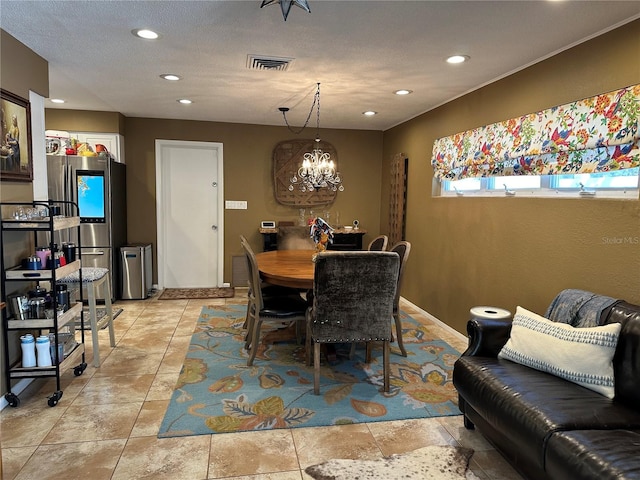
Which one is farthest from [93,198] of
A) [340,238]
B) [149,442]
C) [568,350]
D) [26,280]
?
[568,350]

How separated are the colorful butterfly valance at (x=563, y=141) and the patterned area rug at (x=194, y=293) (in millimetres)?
3554

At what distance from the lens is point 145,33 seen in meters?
2.66

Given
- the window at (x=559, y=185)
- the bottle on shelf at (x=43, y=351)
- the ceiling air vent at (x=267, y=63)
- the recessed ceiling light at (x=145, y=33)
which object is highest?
the ceiling air vent at (x=267, y=63)

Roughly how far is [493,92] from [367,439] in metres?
2.93

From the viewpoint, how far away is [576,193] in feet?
9.19

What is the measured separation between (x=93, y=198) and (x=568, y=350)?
4973mm

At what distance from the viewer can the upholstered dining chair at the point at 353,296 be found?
275 centimetres

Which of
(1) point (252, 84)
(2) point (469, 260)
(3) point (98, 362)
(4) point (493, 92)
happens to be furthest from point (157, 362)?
(4) point (493, 92)

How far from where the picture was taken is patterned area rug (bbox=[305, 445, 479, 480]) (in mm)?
2084

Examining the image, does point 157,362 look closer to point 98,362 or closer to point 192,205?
point 98,362

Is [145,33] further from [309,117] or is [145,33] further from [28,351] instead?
[309,117]

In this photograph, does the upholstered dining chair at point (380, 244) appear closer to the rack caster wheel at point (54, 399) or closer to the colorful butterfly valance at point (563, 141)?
the colorful butterfly valance at point (563, 141)

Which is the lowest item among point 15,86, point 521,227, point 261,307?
point 261,307

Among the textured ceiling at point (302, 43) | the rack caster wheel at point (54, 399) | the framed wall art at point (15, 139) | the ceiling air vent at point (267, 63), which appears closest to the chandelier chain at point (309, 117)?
the textured ceiling at point (302, 43)
